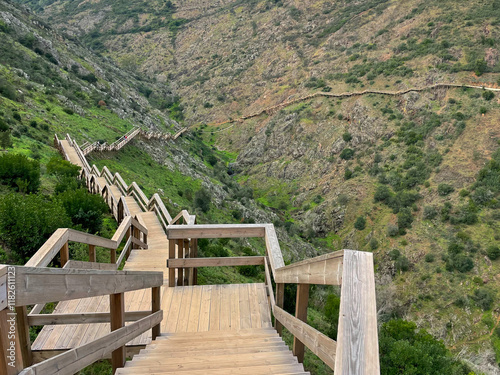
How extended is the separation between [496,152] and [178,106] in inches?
2163

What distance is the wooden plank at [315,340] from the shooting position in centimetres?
200

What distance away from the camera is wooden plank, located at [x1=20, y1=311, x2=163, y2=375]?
1.61 meters

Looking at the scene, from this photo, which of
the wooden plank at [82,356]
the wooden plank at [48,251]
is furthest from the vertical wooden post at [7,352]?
the wooden plank at [48,251]

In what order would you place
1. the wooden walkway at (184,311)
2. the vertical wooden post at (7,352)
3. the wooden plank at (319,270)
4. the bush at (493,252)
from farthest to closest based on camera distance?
the bush at (493,252) < the wooden walkway at (184,311) < the wooden plank at (319,270) < the vertical wooden post at (7,352)

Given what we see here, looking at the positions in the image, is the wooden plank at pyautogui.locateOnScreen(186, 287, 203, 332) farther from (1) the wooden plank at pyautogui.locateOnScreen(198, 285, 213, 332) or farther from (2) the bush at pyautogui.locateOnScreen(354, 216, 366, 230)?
(2) the bush at pyautogui.locateOnScreen(354, 216, 366, 230)

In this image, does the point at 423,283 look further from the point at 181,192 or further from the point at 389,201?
the point at 181,192

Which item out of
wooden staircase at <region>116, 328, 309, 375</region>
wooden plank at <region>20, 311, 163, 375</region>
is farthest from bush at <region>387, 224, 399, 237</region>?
wooden plank at <region>20, 311, 163, 375</region>

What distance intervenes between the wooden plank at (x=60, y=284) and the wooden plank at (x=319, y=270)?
141 cm

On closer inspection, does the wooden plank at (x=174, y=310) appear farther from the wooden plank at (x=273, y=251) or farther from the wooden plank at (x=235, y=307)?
the wooden plank at (x=273, y=251)

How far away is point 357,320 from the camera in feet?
5.36

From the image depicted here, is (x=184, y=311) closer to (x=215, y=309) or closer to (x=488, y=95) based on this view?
(x=215, y=309)

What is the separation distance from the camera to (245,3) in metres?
87.5

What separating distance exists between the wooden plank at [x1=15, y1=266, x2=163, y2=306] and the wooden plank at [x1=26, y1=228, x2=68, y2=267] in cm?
134

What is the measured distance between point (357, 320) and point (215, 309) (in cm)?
359
